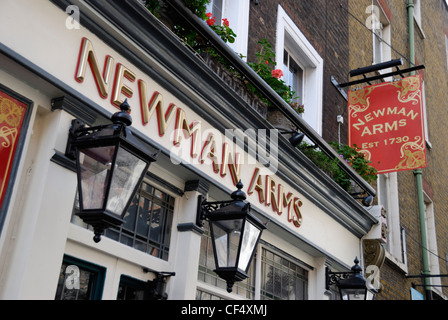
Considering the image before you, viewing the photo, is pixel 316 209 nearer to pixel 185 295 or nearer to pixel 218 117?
pixel 218 117

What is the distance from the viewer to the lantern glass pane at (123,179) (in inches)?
144

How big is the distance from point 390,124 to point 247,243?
17.3 ft

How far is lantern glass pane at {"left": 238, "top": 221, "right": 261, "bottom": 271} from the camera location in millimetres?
4672

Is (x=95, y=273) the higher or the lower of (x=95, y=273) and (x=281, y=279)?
the lower

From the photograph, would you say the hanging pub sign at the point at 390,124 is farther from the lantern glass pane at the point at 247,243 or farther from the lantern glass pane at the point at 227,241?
the lantern glass pane at the point at 227,241

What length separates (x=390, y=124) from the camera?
30.2ft

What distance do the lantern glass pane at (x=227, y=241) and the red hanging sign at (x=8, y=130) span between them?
177cm

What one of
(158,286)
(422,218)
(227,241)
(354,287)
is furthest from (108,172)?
(422,218)

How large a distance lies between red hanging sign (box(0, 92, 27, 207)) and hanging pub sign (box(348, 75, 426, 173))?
634 centimetres

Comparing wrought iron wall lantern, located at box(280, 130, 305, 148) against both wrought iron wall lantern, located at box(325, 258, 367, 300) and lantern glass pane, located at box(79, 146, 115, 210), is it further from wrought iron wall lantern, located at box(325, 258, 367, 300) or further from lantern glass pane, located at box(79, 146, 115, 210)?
lantern glass pane, located at box(79, 146, 115, 210)

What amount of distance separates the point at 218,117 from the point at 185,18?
1.05 m

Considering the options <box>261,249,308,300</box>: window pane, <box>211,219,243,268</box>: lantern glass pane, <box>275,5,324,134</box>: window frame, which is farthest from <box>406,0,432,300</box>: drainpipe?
<box>211,219,243,268</box>: lantern glass pane

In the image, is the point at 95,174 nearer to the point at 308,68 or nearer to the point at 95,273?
the point at 95,273
